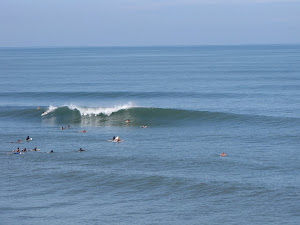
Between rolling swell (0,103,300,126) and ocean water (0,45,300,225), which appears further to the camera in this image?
rolling swell (0,103,300,126)

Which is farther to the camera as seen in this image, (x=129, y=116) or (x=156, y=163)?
(x=129, y=116)

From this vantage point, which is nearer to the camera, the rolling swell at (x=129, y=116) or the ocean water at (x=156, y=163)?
the ocean water at (x=156, y=163)

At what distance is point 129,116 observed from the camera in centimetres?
5794

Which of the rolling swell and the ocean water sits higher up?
the rolling swell

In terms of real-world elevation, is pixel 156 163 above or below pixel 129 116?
below

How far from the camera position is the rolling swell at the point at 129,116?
52.7 meters

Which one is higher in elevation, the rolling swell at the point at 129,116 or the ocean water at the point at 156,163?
the rolling swell at the point at 129,116

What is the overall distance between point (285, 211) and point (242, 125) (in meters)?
26.0

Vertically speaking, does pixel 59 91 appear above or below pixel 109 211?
above

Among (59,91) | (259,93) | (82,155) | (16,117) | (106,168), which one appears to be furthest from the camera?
(59,91)

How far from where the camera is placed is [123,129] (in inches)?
1989

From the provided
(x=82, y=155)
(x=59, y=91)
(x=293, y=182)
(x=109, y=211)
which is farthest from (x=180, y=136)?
(x=59, y=91)

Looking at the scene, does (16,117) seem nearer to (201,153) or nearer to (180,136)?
(180,136)

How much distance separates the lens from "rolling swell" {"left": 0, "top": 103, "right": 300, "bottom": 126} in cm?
5266
